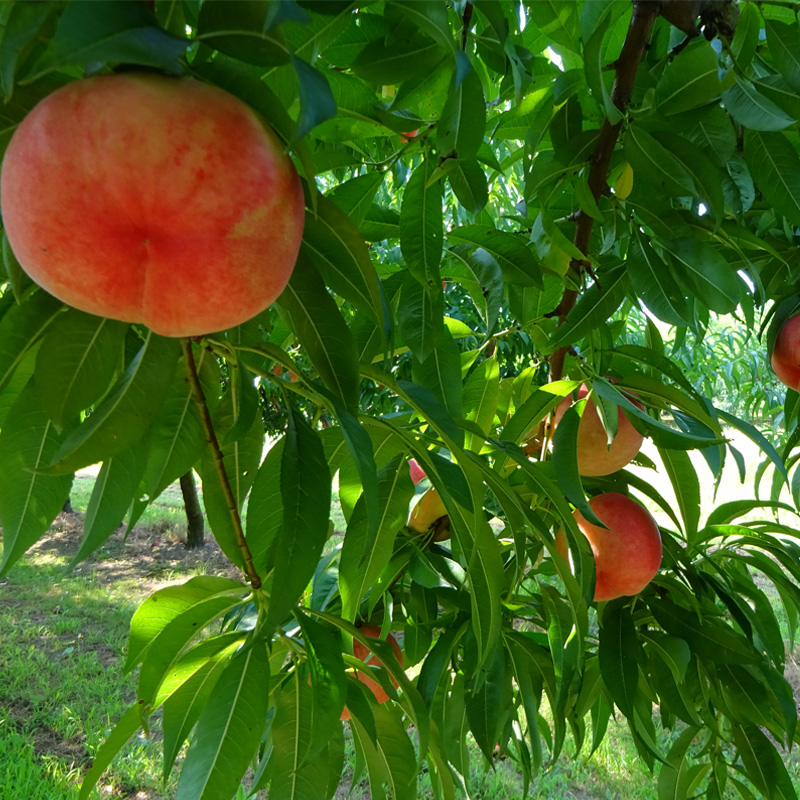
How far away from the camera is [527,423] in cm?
79

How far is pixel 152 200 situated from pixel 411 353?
1.32 feet

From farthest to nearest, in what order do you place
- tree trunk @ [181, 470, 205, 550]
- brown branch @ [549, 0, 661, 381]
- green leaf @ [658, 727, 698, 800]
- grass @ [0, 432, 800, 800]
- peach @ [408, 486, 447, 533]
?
tree trunk @ [181, 470, 205, 550] → grass @ [0, 432, 800, 800] → green leaf @ [658, 727, 698, 800] → peach @ [408, 486, 447, 533] → brown branch @ [549, 0, 661, 381]

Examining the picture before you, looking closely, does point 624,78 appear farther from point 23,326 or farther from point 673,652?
point 673,652

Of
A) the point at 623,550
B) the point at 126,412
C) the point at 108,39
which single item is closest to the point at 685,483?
the point at 623,550

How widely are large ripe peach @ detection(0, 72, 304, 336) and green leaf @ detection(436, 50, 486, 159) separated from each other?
6.4 inches

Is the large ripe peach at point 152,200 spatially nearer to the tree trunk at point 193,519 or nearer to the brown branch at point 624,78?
the brown branch at point 624,78

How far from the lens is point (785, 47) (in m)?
0.57

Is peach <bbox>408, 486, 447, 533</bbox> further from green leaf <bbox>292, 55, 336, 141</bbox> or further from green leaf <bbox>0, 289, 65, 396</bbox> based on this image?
green leaf <bbox>292, 55, 336, 141</bbox>

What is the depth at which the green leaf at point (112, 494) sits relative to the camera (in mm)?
503

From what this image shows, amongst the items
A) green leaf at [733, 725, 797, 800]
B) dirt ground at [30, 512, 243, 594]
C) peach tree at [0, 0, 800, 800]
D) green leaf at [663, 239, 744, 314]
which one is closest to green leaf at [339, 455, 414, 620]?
peach tree at [0, 0, 800, 800]

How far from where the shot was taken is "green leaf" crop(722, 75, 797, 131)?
503 mm

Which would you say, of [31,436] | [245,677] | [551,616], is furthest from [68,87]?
[551,616]

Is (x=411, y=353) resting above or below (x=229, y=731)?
above

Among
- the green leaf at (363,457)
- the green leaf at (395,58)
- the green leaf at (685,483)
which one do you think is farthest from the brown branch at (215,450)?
the green leaf at (685,483)
